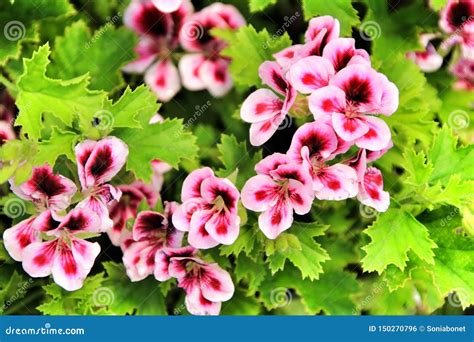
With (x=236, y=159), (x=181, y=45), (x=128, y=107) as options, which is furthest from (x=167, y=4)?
(x=236, y=159)

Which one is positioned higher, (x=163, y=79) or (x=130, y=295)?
(x=163, y=79)

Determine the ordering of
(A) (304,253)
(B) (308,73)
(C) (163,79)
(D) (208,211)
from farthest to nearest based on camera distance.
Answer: (C) (163,79)
(A) (304,253)
(D) (208,211)
(B) (308,73)

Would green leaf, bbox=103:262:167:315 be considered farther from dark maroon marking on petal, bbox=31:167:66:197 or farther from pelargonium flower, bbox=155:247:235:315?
dark maroon marking on petal, bbox=31:167:66:197

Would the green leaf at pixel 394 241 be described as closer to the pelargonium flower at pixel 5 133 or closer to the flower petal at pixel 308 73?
the flower petal at pixel 308 73

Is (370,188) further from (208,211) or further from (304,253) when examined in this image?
(208,211)

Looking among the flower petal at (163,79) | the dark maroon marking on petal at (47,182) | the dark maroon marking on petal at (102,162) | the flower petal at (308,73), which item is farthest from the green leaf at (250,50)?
the dark maroon marking on petal at (47,182)
